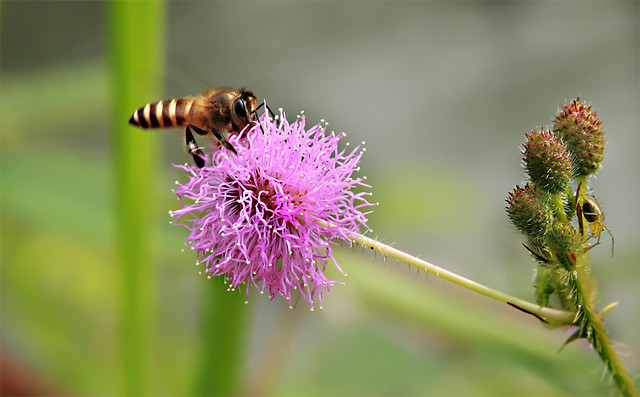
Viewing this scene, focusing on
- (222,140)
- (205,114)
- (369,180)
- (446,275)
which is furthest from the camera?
(369,180)

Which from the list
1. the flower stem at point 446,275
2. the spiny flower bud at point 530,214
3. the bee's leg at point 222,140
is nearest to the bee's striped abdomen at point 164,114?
the bee's leg at point 222,140

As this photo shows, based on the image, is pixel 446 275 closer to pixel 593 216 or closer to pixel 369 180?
pixel 593 216

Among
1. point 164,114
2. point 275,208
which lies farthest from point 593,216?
point 164,114

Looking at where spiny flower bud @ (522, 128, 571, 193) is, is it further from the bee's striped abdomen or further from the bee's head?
the bee's striped abdomen

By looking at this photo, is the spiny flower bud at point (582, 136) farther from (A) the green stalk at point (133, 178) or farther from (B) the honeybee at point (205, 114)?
(A) the green stalk at point (133, 178)

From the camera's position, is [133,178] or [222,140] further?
[133,178]

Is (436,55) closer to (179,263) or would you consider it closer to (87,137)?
(87,137)

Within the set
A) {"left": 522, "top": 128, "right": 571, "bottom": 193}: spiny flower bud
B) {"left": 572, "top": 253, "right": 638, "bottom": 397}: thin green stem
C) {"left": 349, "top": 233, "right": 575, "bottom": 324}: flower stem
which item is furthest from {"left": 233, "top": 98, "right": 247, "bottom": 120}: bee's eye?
{"left": 572, "top": 253, "right": 638, "bottom": 397}: thin green stem
